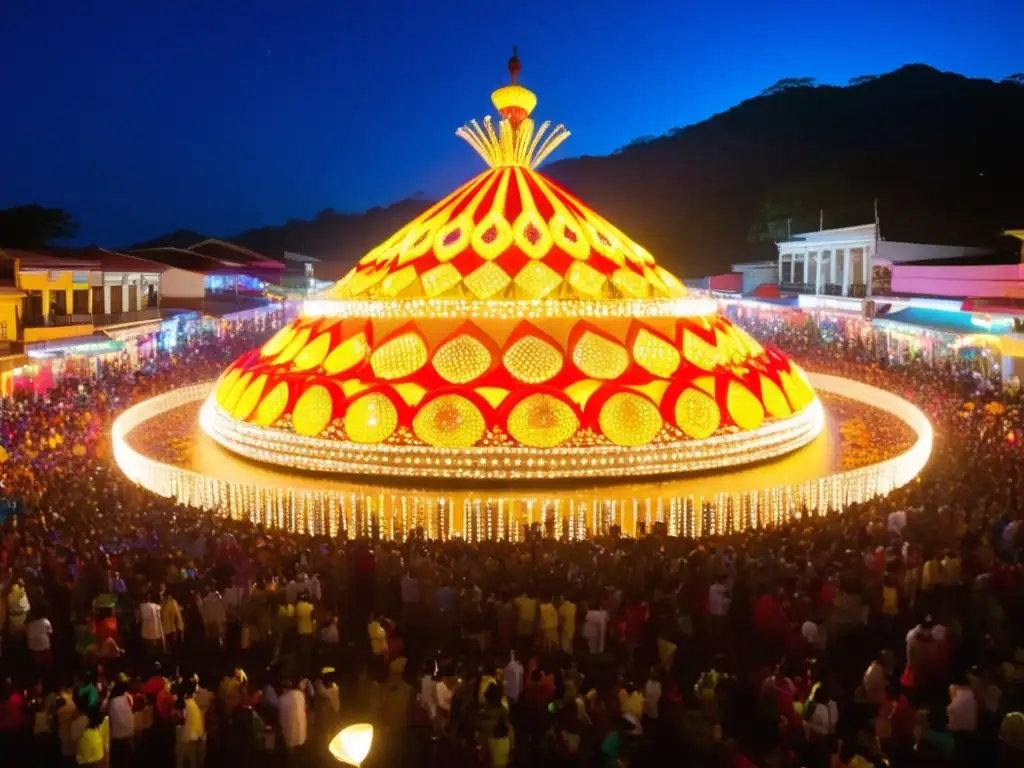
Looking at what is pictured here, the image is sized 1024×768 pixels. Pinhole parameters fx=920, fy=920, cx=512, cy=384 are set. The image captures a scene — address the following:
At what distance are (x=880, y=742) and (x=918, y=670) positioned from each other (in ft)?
4.06

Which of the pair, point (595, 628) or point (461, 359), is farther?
point (461, 359)

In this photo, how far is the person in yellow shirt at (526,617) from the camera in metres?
7.94

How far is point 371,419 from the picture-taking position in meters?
12.6

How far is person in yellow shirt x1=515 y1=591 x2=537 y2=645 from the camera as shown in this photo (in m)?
7.94

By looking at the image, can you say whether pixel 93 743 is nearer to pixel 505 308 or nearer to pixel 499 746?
pixel 499 746

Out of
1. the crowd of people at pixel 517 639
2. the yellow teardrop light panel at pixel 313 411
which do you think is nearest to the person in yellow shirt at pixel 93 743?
the crowd of people at pixel 517 639

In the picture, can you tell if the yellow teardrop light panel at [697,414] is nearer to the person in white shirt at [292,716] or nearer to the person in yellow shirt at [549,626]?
the person in yellow shirt at [549,626]

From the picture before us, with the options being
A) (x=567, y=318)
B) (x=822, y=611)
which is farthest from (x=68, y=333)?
(x=822, y=611)

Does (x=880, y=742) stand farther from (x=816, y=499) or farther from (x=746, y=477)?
(x=746, y=477)

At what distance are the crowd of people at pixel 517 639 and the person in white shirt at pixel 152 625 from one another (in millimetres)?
26

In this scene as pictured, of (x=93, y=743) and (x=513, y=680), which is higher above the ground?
(x=513, y=680)

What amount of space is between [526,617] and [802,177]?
7512 centimetres

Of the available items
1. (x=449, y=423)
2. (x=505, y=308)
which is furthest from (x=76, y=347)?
(x=449, y=423)

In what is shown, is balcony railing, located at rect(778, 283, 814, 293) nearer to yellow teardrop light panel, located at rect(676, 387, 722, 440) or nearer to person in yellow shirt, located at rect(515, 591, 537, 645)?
yellow teardrop light panel, located at rect(676, 387, 722, 440)
